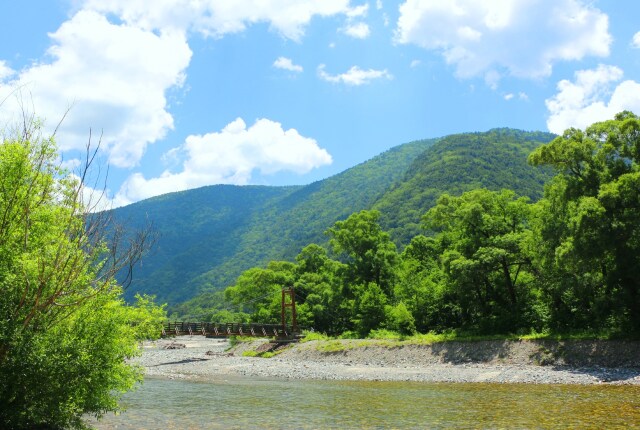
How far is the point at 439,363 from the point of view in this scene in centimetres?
2831

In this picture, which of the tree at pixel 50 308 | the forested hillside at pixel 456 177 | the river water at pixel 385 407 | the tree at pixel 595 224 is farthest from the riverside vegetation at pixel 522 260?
the forested hillside at pixel 456 177

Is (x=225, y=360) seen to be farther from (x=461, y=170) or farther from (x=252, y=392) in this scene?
(x=461, y=170)

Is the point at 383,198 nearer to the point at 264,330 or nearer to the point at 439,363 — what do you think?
the point at 264,330

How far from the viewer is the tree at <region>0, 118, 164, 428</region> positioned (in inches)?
368

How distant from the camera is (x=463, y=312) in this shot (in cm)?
3469

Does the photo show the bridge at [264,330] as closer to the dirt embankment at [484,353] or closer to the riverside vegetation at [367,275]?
the riverside vegetation at [367,275]

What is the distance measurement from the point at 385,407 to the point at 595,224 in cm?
1353

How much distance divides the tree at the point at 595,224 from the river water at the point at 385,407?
22.4ft

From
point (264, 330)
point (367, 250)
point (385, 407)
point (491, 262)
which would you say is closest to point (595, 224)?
point (491, 262)

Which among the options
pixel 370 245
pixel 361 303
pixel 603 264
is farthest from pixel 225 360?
pixel 603 264

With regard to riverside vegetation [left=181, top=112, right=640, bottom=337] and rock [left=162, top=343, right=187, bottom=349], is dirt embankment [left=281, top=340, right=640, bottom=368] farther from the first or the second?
rock [left=162, top=343, right=187, bottom=349]

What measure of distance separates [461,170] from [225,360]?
8965 cm

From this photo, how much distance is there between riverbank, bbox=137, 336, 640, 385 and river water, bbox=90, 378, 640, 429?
7.54 feet

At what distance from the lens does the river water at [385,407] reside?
533 inches
